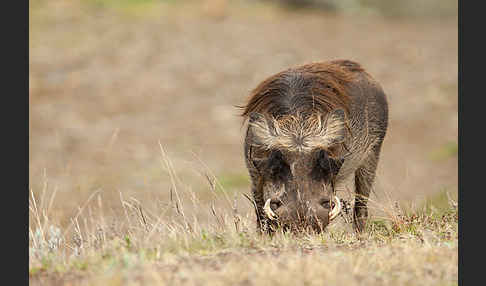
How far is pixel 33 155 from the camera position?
45.5ft

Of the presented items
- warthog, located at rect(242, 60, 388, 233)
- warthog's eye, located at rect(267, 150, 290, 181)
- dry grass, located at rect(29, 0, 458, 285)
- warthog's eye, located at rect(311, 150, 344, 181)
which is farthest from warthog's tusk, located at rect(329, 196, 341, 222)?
warthog's eye, located at rect(267, 150, 290, 181)

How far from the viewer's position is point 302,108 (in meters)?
6.39

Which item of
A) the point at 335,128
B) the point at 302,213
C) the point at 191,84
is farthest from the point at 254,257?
the point at 191,84

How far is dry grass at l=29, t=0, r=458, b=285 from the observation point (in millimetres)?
4551

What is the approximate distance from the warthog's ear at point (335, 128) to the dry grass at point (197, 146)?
2.10ft

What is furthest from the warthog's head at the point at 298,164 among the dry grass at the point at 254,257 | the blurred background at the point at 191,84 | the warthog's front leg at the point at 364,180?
the blurred background at the point at 191,84

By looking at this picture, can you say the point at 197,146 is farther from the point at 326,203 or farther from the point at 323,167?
the point at 326,203

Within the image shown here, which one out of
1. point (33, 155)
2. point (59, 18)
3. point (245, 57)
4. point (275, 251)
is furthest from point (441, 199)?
point (59, 18)

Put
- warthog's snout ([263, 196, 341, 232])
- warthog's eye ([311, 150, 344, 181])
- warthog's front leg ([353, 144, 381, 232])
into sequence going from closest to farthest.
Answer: warthog's snout ([263, 196, 341, 232]) → warthog's eye ([311, 150, 344, 181]) → warthog's front leg ([353, 144, 381, 232])

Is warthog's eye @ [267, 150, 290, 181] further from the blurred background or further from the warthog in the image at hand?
the blurred background

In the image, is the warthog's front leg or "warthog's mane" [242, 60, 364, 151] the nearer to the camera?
"warthog's mane" [242, 60, 364, 151]

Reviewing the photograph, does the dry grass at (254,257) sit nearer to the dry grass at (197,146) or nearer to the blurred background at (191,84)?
the dry grass at (197,146)

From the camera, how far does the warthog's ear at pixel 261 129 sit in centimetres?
611

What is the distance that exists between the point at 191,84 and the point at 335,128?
11.8 metres
